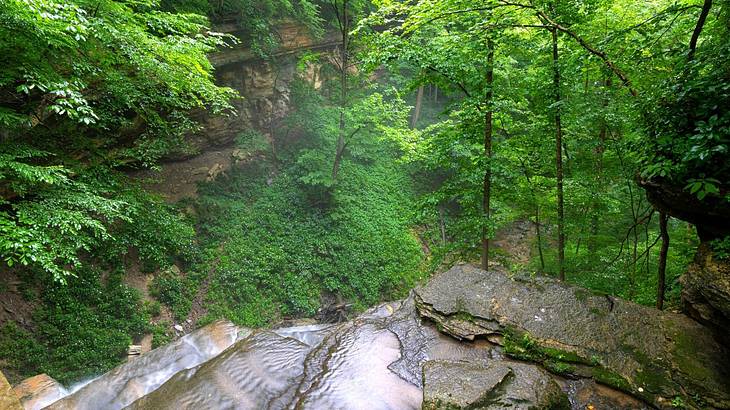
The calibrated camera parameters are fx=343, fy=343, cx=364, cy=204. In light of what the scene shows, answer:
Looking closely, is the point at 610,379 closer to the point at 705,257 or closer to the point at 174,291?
the point at 705,257

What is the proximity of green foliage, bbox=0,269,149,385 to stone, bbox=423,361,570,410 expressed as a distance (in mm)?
6711

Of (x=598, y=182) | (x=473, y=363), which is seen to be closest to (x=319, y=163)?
(x=598, y=182)

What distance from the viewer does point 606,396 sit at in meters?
3.82

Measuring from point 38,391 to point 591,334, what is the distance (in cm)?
927

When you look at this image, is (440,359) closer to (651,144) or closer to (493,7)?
(651,144)

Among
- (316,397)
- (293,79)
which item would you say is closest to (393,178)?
(293,79)

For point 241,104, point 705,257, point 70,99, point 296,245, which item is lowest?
point 296,245

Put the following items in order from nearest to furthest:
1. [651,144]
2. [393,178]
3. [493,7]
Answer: [651,144]
[493,7]
[393,178]

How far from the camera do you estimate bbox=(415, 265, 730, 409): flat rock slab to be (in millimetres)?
3725

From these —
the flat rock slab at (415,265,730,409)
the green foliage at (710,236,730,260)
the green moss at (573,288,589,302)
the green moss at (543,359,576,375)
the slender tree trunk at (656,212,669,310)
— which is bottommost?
the green moss at (543,359,576,375)

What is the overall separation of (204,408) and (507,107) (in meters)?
6.48

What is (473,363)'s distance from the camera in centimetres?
427

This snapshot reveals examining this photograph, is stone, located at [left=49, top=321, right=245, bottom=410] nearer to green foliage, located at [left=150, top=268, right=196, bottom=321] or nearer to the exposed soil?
green foliage, located at [left=150, top=268, right=196, bottom=321]

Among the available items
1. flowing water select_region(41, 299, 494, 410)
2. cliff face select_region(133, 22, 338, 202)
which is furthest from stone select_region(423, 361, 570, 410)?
cliff face select_region(133, 22, 338, 202)
